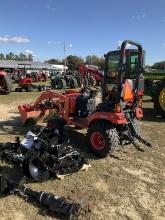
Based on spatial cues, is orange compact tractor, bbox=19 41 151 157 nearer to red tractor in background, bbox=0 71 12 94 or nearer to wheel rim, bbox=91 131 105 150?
wheel rim, bbox=91 131 105 150

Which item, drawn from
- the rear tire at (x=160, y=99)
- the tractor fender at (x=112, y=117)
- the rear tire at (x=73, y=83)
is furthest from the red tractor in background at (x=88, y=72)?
the rear tire at (x=73, y=83)

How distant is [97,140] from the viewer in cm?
736

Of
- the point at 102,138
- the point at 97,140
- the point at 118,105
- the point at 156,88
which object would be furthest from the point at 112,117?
the point at 156,88

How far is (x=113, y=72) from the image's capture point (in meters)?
7.97

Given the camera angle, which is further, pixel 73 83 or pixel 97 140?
pixel 73 83

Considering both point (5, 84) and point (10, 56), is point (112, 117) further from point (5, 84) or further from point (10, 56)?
point (10, 56)

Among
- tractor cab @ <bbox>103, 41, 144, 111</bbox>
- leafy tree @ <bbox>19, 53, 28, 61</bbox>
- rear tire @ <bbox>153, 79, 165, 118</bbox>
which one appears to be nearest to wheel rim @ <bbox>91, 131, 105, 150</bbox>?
tractor cab @ <bbox>103, 41, 144, 111</bbox>

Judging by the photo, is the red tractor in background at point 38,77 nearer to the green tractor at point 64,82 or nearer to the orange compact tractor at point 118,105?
the green tractor at point 64,82

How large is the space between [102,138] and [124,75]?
144cm

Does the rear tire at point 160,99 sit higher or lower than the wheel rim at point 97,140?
higher

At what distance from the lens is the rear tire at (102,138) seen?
23.0 ft

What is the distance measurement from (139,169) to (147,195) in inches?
46.9

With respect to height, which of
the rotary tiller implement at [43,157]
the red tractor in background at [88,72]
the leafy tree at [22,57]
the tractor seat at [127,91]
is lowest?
the rotary tiller implement at [43,157]

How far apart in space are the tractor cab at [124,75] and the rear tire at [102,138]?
54 cm
